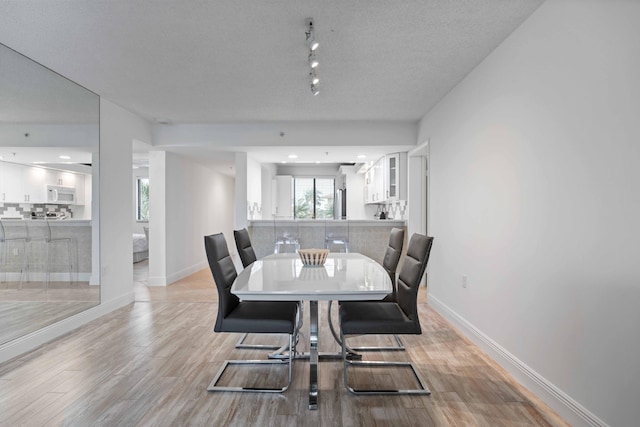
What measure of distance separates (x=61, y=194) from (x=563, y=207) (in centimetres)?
432

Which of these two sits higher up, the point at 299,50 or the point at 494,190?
the point at 299,50

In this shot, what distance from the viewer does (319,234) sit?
5.32 meters

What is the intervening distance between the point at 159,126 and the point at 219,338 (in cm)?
346

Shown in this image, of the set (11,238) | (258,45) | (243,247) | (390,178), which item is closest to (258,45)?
(258,45)

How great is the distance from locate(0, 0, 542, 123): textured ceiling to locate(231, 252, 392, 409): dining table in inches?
67.4

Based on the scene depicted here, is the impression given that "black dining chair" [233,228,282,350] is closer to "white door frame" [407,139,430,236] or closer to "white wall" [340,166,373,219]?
"white door frame" [407,139,430,236]

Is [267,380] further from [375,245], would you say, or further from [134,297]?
[375,245]

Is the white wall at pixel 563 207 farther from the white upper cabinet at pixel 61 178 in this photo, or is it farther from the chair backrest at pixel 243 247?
the white upper cabinet at pixel 61 178

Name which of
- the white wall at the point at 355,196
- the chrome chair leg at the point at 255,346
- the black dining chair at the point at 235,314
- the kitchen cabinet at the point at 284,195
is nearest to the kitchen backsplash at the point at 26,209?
the black dining chair at the point at 235,314

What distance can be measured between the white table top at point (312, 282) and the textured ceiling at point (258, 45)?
1712 mm

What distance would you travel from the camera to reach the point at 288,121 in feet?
15.9

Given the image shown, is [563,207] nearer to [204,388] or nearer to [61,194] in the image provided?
[204,388]

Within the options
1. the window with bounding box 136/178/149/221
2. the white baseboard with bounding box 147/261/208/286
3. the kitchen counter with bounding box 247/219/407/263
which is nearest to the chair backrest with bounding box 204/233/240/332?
the kitchen counter with bounding box 247/219/407/263

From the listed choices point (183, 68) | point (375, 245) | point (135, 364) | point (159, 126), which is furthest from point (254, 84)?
point (375, 245)
